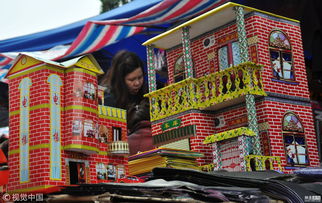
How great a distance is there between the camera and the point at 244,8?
1459 centimetres

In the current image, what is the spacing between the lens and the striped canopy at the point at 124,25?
742 inches

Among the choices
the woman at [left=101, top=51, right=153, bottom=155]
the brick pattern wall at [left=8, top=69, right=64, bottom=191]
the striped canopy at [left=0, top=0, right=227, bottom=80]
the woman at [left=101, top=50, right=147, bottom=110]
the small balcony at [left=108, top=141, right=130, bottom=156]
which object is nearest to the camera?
the brick pattern wall at [left=8, top=69, right=64, bottom=191]

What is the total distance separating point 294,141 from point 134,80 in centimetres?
1315

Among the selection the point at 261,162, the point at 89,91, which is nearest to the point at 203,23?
the point at 261,162

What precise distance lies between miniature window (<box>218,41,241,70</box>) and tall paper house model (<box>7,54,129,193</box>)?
684 centimetres

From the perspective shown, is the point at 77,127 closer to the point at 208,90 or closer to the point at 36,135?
the point at 36,135

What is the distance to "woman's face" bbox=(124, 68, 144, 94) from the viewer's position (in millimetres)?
26500

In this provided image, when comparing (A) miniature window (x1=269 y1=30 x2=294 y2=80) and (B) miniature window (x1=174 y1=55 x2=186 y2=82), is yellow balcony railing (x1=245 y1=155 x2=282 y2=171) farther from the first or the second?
(B) miniature window (x1=174 y1=55 x2=186 y2=82)

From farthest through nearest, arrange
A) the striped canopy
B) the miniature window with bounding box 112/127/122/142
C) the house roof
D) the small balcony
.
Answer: the striped canopy, the house roof, the miniature window with bounding box 112/127/122/142, the small balcony

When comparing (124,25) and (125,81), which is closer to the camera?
(124,25)

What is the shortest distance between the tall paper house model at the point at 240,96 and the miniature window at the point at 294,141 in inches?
1.1

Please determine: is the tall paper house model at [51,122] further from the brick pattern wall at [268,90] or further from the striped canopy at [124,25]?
the striped canopy at [124,25]

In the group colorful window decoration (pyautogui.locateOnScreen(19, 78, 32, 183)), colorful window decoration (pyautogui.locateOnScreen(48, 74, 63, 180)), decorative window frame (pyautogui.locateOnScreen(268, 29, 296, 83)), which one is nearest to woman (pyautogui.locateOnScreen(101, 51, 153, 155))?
decorative window frame (pyautogui.locateOnScreen(268, 29, 296, 83))

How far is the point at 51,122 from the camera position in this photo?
8.28 meters
